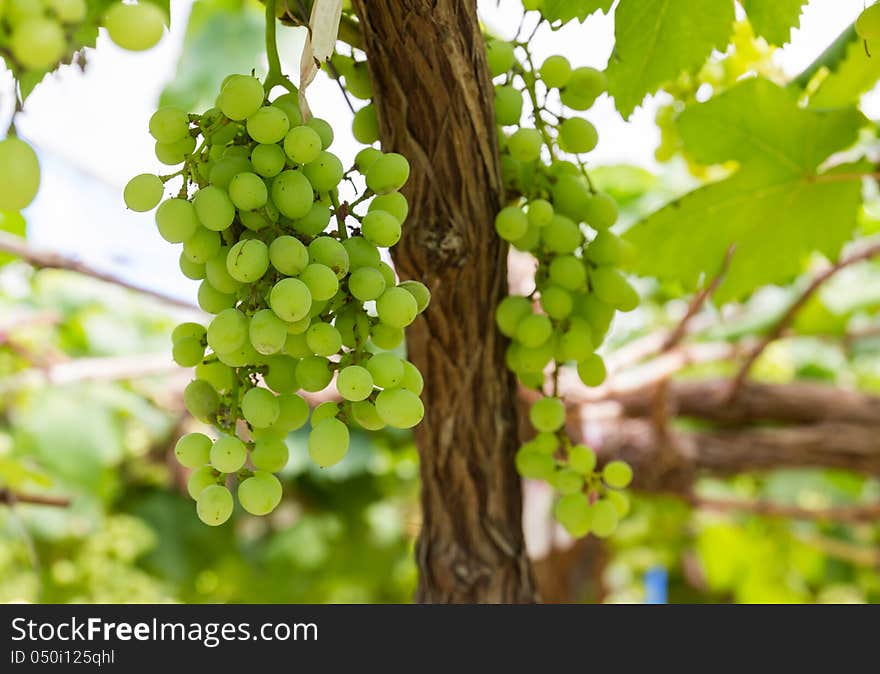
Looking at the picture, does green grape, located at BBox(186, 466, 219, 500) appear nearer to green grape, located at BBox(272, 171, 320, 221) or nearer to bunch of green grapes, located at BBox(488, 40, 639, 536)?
green grape, located at BBox(272, 171, 320, 221)

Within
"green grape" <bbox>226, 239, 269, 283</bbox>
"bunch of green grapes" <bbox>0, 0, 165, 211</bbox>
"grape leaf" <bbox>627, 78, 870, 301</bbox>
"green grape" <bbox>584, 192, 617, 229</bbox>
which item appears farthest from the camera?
"grape leaf" <bbox>627, 78, 870, 301</bbox>

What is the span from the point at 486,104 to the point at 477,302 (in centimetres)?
→ 14

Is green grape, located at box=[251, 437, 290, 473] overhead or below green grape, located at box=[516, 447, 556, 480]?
below

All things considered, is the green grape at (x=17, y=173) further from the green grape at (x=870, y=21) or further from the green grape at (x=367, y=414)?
the green grape at (x=870, y=21)

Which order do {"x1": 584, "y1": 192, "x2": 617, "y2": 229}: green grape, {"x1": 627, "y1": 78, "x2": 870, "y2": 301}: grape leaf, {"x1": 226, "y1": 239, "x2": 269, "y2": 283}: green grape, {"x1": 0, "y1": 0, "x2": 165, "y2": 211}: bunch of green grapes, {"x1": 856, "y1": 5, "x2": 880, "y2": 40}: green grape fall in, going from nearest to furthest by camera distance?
{"x1": 0, "y1": 0, "x2": 165, "y2": 211}: bunch of green grapes
{"x1": 226, "y1": 239, "x2": 269, "y2": 283}: green grape
{"x1": 856, "y1": 5, "x2": 880, "y2": 40}: green grape
{"x1": 584, "y1": 192, "x2": 617, "y2": 229}: green grape
{"x1": 627, "y1": 78, "x2": 870, "y2": 301}: grape leaf

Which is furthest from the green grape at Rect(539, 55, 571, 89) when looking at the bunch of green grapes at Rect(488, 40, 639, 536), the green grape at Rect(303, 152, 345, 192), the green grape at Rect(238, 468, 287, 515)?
the green grape at Rect(238, 468, 287, 515)

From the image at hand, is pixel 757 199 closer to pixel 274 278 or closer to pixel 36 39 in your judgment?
pixel 274 278

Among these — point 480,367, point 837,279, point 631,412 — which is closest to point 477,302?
point 480,367

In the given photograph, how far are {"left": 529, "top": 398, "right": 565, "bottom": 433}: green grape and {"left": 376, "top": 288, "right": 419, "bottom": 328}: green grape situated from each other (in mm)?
236

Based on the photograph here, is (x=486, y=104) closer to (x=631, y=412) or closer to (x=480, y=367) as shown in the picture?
(x=480, y=367)

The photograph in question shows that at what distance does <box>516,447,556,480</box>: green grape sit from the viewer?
2.16 ft

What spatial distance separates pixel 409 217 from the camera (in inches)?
22.5

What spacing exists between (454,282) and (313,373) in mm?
185

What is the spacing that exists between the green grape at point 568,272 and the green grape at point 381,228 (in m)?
0.20
